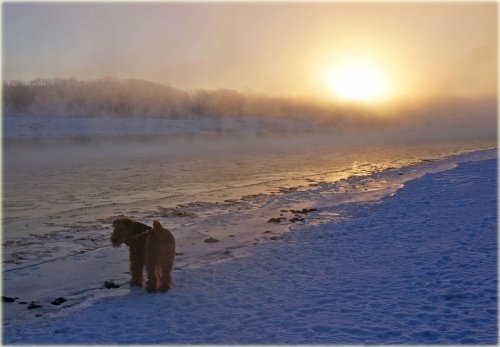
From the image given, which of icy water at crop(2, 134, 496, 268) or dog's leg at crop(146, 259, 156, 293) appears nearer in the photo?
dog's leg at crop(146, 259, 156, 293)

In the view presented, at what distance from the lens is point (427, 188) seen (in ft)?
60.6

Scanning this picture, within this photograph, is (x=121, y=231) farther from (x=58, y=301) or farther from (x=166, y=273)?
(x=58, y=301)

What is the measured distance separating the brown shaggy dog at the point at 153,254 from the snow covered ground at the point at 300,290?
25 cm

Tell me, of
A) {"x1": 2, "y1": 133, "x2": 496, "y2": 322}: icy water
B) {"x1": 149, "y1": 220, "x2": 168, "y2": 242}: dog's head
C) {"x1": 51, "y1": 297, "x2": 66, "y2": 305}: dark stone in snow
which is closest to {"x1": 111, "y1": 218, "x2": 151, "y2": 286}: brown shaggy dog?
{"x1": 2, "y1": 133, "x2": 496, "y2": 322}: icy water

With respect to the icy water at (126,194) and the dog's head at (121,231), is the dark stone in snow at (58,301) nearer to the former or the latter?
the dog's head at (121,231)

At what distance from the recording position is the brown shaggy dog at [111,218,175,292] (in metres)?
7.61

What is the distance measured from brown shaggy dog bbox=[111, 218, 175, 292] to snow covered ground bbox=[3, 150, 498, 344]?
25 cm

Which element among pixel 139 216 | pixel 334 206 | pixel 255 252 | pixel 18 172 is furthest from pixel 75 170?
pixel 255 252

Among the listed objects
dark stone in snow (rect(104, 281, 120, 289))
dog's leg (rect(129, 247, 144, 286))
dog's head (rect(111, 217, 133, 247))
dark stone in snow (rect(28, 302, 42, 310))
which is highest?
dog's head (rect(111, 217, 133, 247))

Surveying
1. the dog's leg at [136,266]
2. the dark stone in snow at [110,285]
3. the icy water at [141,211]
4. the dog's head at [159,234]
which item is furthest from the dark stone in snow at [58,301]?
the dog's head at [159,234]

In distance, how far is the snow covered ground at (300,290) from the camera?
5.82 metres

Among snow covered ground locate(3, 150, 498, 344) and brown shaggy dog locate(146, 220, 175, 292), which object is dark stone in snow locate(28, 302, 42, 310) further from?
brown shaggy dog locate(146, 220, 175, 292)

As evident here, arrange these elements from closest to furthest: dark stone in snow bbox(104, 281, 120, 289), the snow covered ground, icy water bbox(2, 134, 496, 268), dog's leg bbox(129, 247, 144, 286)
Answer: the snow covered ground
dog's leg bbox(129, 247, 144, 286)
dark stone in snow bbox(104, 281, 120, 289)
icy water bbox(2, 134, 496, 268)

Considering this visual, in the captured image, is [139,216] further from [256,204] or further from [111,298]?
[111,298]
